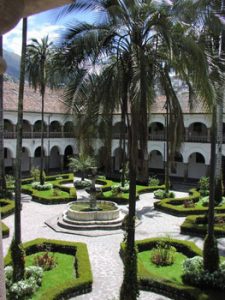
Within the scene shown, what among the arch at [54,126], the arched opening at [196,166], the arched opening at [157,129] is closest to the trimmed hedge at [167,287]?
the arched opening at [196,166]

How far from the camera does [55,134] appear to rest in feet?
130

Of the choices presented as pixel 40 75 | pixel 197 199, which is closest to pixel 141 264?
pixel 197 199

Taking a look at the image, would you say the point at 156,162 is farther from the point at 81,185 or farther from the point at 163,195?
the point at 163,195

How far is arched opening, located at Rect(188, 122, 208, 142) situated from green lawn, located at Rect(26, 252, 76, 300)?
22728mm

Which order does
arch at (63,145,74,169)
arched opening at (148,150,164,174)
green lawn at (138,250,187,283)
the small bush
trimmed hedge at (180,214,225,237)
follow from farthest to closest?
arch at (63,145,74,169)
arched opening at (148,150,164,174)
trimmed hedge at (180,214,225,237)
the small bush
green lawn at (138,250,187,283)

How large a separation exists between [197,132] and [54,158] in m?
16.5

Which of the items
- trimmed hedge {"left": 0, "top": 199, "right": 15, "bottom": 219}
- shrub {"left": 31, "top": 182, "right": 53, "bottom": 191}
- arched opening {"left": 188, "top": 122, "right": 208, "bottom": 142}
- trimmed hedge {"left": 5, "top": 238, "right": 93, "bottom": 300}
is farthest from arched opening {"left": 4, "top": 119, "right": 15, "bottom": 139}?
trimmed hedge {"left": 5, "top": 238, "right": 93, "bottom": 300}

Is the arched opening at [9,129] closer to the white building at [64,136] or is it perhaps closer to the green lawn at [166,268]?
the white building at [64,136]

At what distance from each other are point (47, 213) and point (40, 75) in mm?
10372

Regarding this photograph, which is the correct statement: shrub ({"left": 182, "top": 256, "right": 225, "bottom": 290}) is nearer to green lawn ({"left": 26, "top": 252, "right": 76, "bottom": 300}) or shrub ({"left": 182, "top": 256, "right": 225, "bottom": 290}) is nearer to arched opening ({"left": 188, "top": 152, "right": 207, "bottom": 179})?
green lawn ({"left": 26, "top": 252, "right": 76, "bottom": 300})

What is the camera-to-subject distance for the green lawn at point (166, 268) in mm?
12403

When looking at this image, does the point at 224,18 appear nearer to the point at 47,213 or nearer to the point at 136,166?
the point at 136,166

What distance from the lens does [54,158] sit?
43.3 metres

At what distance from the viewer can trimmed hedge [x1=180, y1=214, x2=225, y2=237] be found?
17.6 metres
